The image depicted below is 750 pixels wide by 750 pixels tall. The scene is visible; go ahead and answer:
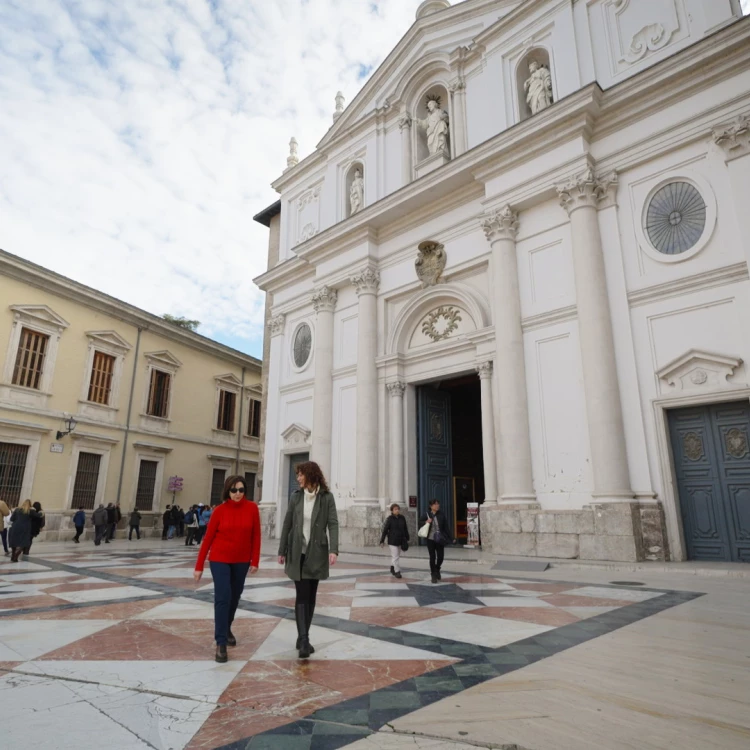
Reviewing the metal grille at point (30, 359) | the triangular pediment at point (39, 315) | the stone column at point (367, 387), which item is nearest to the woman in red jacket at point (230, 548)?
the stone column at point (367, 387)

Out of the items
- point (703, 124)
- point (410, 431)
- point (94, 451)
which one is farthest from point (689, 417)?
point (94, 451)

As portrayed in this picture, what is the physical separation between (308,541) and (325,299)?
1447 centimetres

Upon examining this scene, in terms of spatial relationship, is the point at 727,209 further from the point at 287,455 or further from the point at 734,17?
the point at 287,455

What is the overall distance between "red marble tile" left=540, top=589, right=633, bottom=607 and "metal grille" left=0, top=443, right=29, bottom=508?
18.2 metres

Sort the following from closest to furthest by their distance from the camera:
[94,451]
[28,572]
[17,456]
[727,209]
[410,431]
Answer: [28,572], [727,209], [410,431], [17,456], [94,451]

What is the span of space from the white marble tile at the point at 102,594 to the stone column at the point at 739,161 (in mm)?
11637

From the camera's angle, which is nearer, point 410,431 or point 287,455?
point 410,431

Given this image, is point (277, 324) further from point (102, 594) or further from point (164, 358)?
point (102, 594)

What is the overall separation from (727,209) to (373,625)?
10.6 meters

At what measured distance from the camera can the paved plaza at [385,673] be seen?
2545mm

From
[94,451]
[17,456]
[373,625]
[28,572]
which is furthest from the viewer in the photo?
[94,451]

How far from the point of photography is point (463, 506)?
55.1 ft

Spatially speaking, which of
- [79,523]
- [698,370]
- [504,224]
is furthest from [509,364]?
[79,523]

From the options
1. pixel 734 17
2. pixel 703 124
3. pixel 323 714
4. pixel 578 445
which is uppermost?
pixel 734 17
